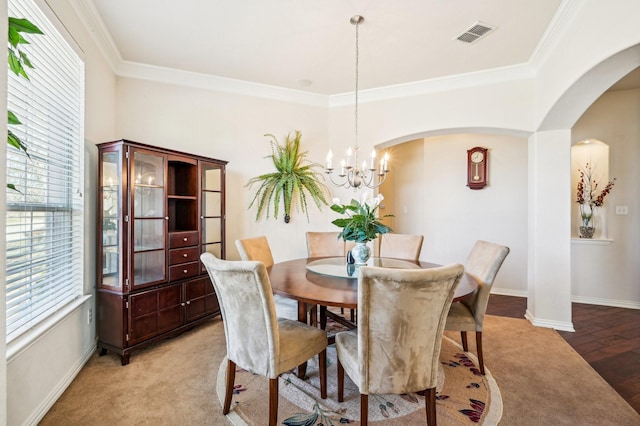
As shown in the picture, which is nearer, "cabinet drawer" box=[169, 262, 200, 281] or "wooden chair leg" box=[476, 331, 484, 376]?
"wooden chair leg" box=[476, 331, 484, 376]

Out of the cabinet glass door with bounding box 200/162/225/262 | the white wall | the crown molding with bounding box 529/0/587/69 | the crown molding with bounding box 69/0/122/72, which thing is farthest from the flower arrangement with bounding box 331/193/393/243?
the white wall

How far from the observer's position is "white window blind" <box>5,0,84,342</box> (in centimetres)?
161

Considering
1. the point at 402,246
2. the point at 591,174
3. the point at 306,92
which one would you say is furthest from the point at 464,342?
the point at 306,92

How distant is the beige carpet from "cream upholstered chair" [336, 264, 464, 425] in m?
0.74

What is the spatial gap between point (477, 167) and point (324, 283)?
3.49 m

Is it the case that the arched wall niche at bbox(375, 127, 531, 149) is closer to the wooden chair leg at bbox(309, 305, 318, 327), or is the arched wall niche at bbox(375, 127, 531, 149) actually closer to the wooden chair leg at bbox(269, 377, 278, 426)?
the wooden chair leg at bbox(309, 305, 318, 327)

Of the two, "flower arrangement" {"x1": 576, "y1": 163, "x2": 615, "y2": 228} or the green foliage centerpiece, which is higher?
"flower arrangement" {"x1": 576, "y1": 163, "x2": 615, "y2": 228}

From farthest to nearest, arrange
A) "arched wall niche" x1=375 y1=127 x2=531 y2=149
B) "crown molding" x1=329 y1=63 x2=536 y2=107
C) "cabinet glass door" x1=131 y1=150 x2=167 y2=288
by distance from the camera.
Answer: "arched wall niche" x1=375 y1=127 x2=531 y2=149 → "crown molding" x1=329 y1=63 x2=536 y2=107 → "cabinet glass door" x1=131 y1=150 x2=167 y2=288

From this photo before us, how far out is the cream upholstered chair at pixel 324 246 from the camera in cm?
336

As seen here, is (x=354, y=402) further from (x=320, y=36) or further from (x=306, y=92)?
(x=306, y=92)

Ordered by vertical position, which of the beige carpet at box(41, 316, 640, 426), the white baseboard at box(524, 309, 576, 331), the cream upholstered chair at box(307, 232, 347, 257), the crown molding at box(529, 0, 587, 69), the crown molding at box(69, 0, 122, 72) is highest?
the crown molding at box(529, 0, 587, 69)

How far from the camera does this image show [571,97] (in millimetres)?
2555

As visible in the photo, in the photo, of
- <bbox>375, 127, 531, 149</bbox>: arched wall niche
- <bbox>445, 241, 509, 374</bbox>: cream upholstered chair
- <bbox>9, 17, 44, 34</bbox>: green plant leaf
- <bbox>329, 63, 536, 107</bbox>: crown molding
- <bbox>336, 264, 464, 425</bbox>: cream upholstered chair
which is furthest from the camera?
<bbox>375, 127, 531, 149</bbox>: arched wall niche

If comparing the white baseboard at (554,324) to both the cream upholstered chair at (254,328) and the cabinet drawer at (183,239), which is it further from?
the cabinet drawer at (183,239)
